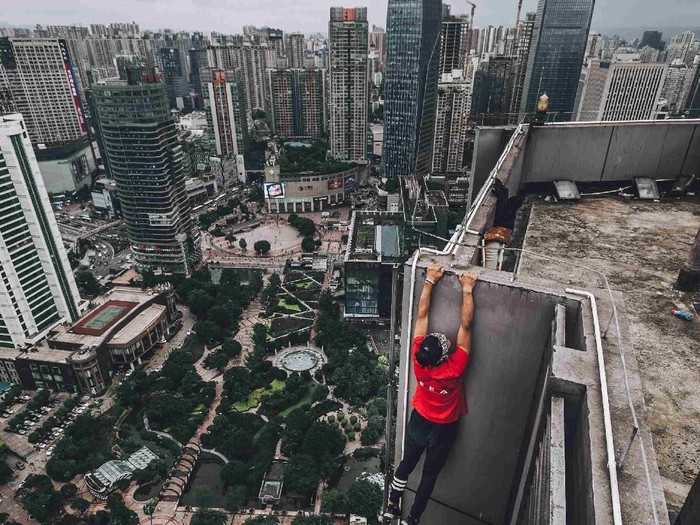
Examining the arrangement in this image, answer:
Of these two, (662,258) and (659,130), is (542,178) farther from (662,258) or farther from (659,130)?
(662,258)

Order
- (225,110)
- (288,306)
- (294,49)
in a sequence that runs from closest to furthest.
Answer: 1. (288,306)
2. (225,110)
3. (294,49)

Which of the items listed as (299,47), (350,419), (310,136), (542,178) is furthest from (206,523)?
(299,47)

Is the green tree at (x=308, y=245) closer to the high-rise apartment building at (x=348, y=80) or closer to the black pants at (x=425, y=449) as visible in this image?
the high-rise apartment building at (x=348, y=80)

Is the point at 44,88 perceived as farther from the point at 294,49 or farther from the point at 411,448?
the point at 411,448

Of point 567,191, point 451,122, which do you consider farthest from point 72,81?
point 567,191

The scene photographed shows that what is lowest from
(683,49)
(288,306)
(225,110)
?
(288,306)

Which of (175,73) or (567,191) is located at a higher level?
(567,191)

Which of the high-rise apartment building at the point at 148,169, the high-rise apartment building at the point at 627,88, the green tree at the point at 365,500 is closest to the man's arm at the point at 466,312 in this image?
the green tree at the point at 365,500

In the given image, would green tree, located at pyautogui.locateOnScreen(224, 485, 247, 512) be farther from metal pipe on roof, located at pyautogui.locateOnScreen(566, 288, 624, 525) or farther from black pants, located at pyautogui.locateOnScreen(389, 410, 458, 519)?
metal pipe on roof, located at pyautogui.locateOnScreen(566, 288, 624, 525)
